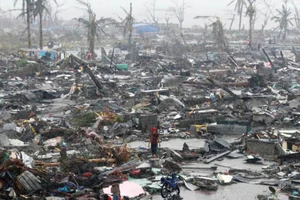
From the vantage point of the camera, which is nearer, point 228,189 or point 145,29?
point 228,189

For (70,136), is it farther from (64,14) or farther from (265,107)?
(64,14)

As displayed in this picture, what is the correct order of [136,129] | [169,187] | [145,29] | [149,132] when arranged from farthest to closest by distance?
[145,29] → [136,129] → [149,132] → [169,187]

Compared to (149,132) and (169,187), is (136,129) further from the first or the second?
(169,187)

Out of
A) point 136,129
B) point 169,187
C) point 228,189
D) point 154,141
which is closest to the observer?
point 169,187

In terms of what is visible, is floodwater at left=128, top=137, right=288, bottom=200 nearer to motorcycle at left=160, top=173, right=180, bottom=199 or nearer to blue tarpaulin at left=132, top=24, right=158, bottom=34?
motorcycle at left=160, top=173, right=180, bottom=199

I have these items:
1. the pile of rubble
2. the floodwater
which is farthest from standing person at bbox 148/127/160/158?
the floodwater

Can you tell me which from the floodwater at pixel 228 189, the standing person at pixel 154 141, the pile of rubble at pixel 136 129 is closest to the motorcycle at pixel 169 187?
the floodwater at pixel 228 189

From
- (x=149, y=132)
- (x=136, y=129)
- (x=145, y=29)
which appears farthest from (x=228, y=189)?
(x=145, y=29)

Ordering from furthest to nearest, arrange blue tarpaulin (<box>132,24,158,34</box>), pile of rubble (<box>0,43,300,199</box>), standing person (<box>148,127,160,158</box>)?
blue tarpaulin (<box>132,24,158,34</box>) < standing person (<box>148,127,160,158</box>) < pile of rubble (<box>0,43,300,199</box>)

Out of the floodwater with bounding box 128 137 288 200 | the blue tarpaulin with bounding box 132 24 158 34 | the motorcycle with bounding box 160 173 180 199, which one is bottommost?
the floodwater with bounding box 128 137 288 200

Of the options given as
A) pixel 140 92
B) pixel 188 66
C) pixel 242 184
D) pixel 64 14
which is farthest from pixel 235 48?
pixel 64 14

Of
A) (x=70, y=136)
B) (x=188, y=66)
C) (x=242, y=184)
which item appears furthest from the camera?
(x=188, y=66)
